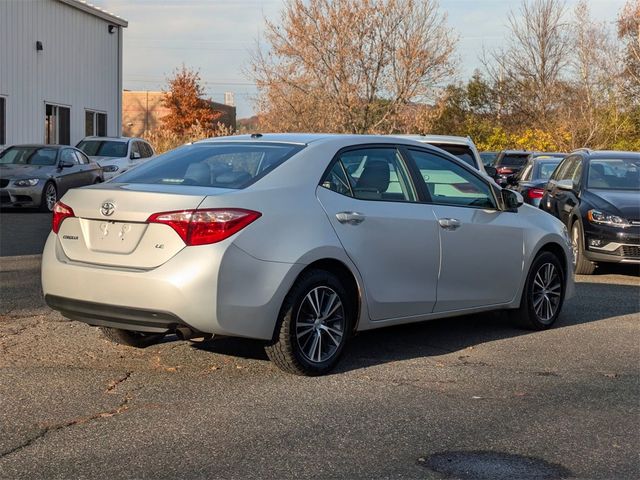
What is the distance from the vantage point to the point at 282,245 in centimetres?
615

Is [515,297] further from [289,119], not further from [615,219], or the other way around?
[289,119]

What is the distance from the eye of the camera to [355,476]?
457 cm

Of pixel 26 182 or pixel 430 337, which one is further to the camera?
pixel 26 182

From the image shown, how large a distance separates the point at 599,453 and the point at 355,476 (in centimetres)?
135

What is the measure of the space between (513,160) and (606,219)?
62.6 ft

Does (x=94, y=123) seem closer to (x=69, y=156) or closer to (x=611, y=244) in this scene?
(x=69, y=156)

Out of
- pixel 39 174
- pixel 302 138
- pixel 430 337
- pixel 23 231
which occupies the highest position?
pixel 302 138

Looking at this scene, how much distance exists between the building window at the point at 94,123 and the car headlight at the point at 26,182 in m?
13.8

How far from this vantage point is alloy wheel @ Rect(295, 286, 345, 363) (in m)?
6.39

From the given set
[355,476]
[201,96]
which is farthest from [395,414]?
[201,96]

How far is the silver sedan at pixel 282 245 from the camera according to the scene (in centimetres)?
595

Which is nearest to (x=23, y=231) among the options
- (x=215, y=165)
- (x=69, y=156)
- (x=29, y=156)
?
(x=29, y=156)

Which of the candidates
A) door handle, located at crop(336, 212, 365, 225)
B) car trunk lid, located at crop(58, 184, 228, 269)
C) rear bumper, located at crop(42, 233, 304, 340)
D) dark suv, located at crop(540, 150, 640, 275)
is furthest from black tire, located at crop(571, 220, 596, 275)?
car trunk lid, located at crop(58, 184, 228, 269)

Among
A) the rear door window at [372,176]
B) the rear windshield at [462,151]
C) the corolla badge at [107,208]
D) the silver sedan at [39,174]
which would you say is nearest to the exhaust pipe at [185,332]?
the corolla badge at [107,208]
